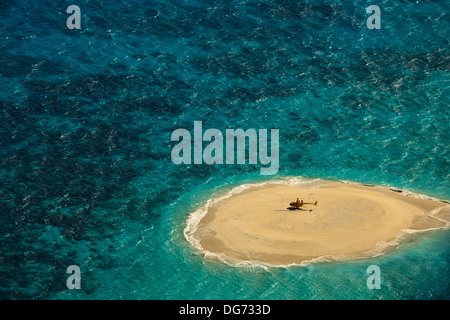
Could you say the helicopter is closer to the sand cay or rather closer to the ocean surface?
the sand cay

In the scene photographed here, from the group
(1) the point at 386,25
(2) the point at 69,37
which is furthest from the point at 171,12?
(1) the point at 386,25

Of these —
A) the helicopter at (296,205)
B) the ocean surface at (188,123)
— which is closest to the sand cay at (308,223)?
the helicopter at (296,205)

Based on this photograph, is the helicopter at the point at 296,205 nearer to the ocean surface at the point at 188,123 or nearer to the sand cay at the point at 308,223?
the sand cay at the point at 308,223

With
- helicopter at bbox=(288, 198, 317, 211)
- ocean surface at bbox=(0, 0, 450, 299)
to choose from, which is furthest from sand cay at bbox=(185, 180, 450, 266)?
ocean surface at bbox=(0, 0, 450, 299)

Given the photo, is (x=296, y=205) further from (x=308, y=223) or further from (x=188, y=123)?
(x=188, y=123)

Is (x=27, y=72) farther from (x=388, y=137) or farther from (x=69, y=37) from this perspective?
(x=388, y=137)
